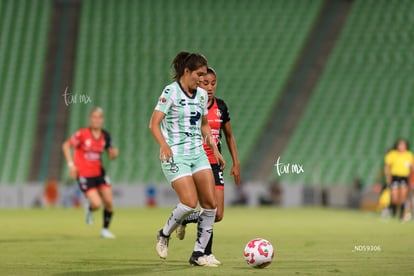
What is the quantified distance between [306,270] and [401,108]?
2585 centimetres

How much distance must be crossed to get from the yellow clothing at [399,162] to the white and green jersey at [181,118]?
12746 mm

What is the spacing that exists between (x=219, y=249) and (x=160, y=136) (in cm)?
366

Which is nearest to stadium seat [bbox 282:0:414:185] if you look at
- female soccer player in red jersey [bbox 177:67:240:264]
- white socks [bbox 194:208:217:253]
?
female soccer player in red jersey [bbox 177:67:240:264]

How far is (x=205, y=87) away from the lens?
1002 cm

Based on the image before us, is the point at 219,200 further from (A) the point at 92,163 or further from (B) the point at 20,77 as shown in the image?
(B) the point at 20,77

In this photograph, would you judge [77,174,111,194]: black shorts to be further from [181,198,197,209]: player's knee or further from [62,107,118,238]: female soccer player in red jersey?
[181,198,197,209]: player's knee

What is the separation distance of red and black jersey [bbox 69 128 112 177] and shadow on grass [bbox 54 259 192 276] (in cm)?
551

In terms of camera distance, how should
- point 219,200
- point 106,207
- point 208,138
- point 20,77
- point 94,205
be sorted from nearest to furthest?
point 208,138
point 219,200
point 106,207
point 94,205
point 20,77

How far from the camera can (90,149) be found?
15633 millimetres

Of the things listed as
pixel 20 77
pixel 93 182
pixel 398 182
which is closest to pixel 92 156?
pixel 93 182

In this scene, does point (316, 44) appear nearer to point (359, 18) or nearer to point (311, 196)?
point (359, 18)

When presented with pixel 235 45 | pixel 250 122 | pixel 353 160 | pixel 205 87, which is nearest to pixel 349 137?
pixel 353 160

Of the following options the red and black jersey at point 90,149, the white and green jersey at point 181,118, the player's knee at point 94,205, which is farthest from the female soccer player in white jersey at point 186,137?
the red and black jersey at point 90,149

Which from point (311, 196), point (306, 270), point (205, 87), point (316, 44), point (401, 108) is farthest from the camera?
point (316, 44)
